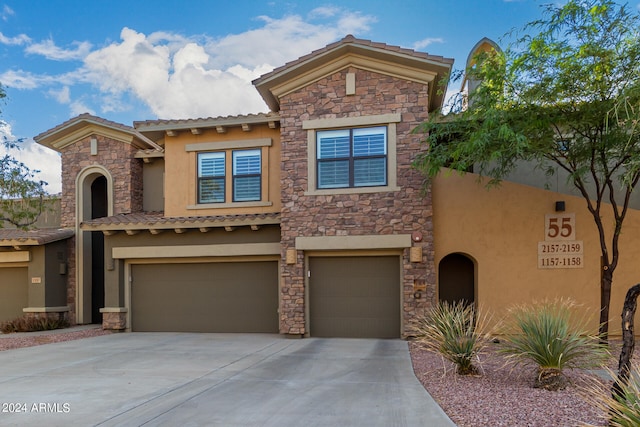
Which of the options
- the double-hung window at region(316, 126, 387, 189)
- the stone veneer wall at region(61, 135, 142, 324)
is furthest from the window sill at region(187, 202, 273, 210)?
the stone veneer wall at region(61, 135, 142, 324)

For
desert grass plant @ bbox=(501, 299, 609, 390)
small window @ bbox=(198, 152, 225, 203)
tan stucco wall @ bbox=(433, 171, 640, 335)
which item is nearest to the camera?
desert grass plant @ bbox=(501, 299, 609, 390)

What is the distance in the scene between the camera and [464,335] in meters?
7.41

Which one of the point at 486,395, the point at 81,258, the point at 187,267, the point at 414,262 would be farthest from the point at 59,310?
the point at 486,395

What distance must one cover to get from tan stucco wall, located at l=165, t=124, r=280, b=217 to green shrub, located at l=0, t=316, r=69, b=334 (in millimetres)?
5426

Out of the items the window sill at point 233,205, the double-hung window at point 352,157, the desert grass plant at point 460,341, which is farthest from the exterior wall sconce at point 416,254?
the window sill at point 233,205

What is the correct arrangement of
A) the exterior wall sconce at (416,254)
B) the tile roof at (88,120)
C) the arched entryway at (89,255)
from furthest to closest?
the arched entryway at (89,255) → the tile roof at (88,120) → the exterior wall sconce at (416,254)

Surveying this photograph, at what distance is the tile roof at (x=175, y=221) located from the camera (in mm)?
12875

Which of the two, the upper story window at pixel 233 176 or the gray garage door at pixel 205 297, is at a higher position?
the upper story window at pixel 233 176

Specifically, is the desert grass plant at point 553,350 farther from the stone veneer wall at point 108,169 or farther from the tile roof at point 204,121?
the stone veneer wall at point 108,169

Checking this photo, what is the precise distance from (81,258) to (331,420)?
13.5 m

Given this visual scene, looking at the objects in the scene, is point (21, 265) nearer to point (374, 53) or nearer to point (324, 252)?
point (324, 252)

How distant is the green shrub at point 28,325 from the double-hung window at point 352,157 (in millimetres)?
10179

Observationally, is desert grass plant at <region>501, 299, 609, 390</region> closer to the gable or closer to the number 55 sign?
the number 55 sign

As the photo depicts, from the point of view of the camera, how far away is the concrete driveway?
5785mm
